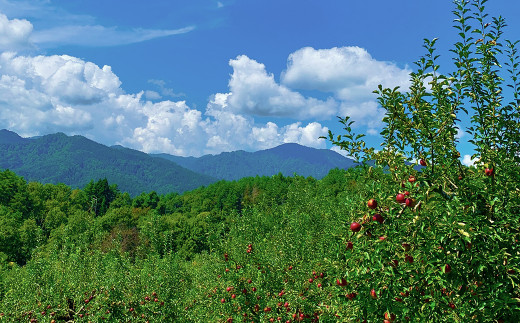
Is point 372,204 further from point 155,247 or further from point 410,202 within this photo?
point 155,247

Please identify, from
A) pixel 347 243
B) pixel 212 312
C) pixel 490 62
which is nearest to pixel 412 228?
pixel 347 243

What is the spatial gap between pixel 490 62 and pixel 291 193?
37.5 metres

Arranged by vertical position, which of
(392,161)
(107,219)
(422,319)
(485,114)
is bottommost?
(107,219)

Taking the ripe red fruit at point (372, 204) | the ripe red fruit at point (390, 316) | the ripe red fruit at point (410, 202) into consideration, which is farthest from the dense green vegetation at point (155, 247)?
the ripe red fruit at point (390, 316)

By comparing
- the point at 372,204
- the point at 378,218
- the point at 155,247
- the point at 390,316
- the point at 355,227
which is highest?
the point at 372,204

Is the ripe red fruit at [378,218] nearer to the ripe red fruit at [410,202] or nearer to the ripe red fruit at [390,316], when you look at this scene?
the ripe red fruit at [410,202]

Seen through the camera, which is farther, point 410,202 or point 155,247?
point 155,247

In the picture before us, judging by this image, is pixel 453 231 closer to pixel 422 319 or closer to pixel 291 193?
pixel 422 319

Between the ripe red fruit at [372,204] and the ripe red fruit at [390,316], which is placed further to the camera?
the ripe red fruit at [390,316]

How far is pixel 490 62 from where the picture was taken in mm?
6727

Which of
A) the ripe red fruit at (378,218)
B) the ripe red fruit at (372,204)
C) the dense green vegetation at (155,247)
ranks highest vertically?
the ripe red fruit at (372,204)

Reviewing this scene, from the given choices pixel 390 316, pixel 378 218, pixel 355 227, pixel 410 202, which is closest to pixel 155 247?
pixel 390 316

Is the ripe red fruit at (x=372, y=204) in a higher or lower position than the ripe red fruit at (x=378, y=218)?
higher

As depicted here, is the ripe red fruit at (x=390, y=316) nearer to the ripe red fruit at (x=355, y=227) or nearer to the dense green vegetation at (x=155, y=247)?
the dense green vegetation at (x=155, y=247)
